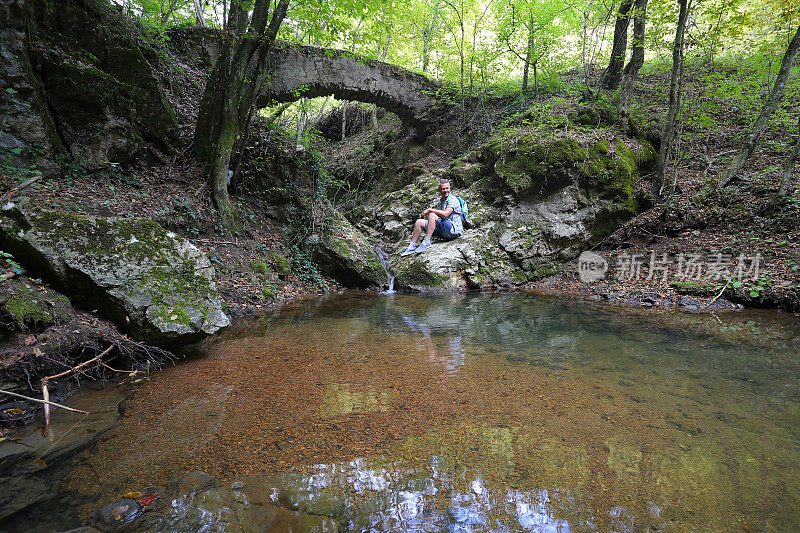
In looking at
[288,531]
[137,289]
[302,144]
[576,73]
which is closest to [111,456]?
[288,531]

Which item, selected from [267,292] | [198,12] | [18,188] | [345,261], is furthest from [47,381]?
[198,12]

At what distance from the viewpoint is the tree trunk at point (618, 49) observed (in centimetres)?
964

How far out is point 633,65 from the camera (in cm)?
904

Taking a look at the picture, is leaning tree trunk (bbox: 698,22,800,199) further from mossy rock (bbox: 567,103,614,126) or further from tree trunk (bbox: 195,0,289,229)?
tree trunk (bbox: 195,0,289,229)

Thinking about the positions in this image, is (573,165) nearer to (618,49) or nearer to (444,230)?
(444,230)

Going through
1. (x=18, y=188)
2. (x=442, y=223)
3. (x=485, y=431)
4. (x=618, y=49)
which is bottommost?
(x=485, y=431)

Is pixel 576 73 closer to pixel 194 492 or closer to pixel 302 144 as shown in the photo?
pixel 302 144

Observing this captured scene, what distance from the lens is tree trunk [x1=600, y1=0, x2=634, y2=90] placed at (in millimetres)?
9645

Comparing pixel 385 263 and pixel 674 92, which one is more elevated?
pixel 674 92

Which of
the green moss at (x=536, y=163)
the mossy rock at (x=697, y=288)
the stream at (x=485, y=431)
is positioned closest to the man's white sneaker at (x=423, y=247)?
the green moss at (x=536, y=163)

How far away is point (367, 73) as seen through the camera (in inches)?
435

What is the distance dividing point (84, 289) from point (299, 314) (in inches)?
105

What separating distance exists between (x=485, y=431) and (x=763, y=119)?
8.94 m

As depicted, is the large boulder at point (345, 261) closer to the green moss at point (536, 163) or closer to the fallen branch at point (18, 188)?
the green moss at point (536, 163)
